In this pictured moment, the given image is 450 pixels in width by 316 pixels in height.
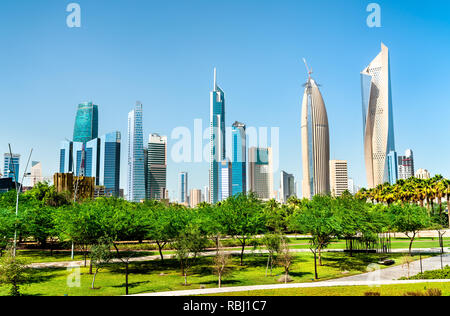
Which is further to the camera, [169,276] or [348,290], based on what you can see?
[169,276]

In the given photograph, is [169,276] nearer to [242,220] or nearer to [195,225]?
[195,225]

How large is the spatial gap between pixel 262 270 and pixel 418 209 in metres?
26.4

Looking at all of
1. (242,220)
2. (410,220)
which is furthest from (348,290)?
(410,220)

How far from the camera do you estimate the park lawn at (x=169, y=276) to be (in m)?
26.8

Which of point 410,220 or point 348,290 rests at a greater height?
point 410,220

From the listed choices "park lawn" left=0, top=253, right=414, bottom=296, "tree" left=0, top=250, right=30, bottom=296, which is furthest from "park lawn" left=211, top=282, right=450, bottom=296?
"tree" left=0, top=250, right=30, bottom=296

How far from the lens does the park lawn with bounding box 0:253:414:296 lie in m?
26.8

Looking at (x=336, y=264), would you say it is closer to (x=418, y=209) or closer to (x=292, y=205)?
(x=418, y=209)

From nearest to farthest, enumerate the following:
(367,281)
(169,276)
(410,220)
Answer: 1. (367,281)
2. (169,276)
3. (410,220)

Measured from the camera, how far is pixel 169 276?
107ft

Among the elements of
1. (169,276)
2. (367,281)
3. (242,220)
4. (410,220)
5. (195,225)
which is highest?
(242,220)

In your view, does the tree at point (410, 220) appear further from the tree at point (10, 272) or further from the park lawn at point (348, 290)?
the tree at point (10, 272)

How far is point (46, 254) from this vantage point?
50312 mm
